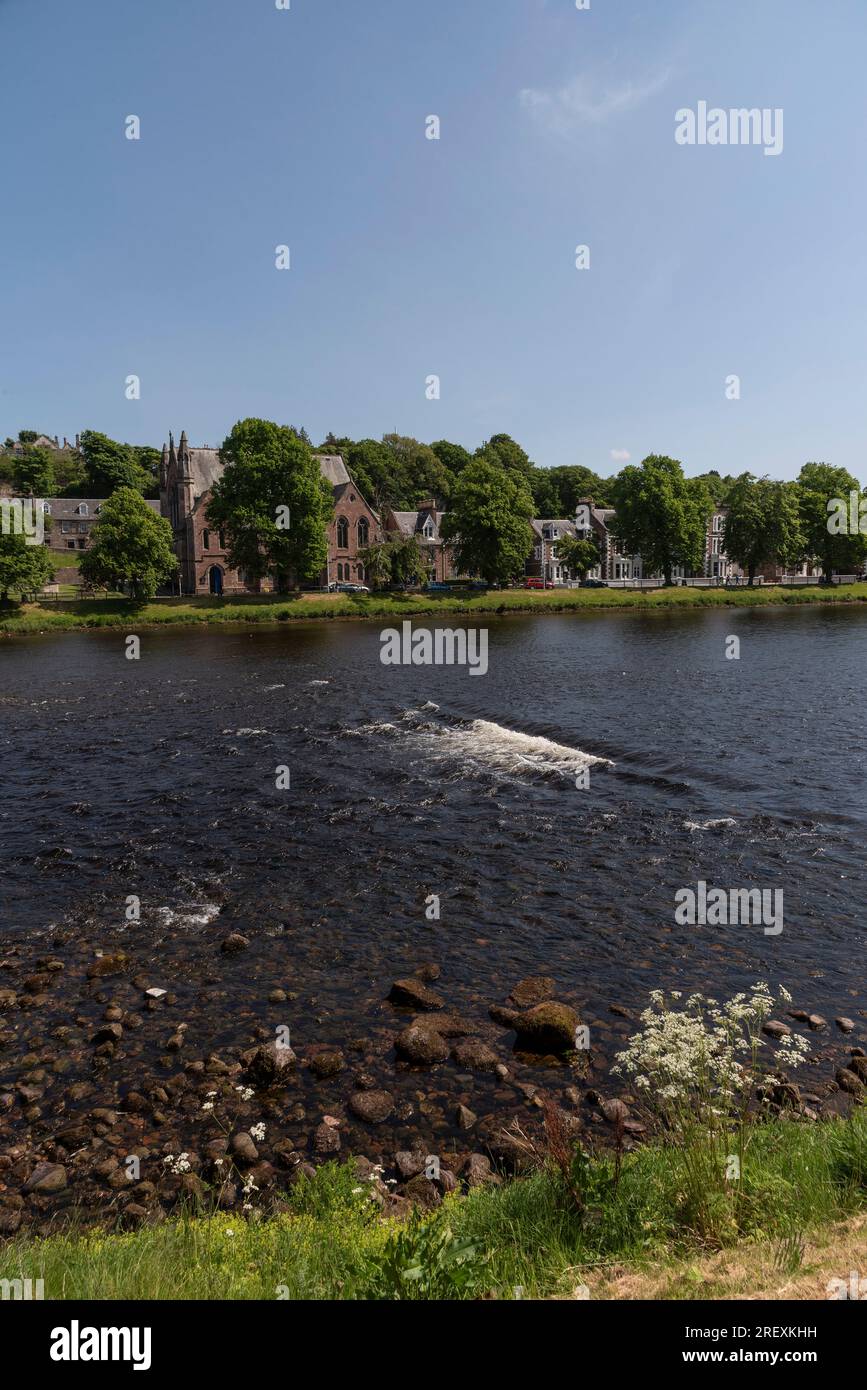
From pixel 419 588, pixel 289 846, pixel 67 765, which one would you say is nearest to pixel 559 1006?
pixel 289 846

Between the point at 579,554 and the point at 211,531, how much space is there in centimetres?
6170

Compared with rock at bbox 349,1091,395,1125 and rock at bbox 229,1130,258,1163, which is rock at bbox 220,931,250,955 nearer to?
rock at bbox 349,1091,395,1125

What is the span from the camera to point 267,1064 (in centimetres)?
1138

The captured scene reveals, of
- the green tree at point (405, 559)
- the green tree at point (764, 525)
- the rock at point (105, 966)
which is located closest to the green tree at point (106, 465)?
the green tree at point (405, 559)

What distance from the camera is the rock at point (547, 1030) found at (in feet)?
39.2

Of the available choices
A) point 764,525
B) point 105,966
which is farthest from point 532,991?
point 764,525

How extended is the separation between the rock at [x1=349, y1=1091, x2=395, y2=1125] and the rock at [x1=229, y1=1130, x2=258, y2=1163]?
148cm

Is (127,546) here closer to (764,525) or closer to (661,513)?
(661,513)

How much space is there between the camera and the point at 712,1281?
5941 millimetres

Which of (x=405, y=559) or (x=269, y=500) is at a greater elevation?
(x=269, y=500)

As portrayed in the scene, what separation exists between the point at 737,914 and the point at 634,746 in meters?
15.2

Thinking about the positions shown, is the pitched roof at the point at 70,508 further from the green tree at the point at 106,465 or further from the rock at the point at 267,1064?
the rock at the point at 267,1064
